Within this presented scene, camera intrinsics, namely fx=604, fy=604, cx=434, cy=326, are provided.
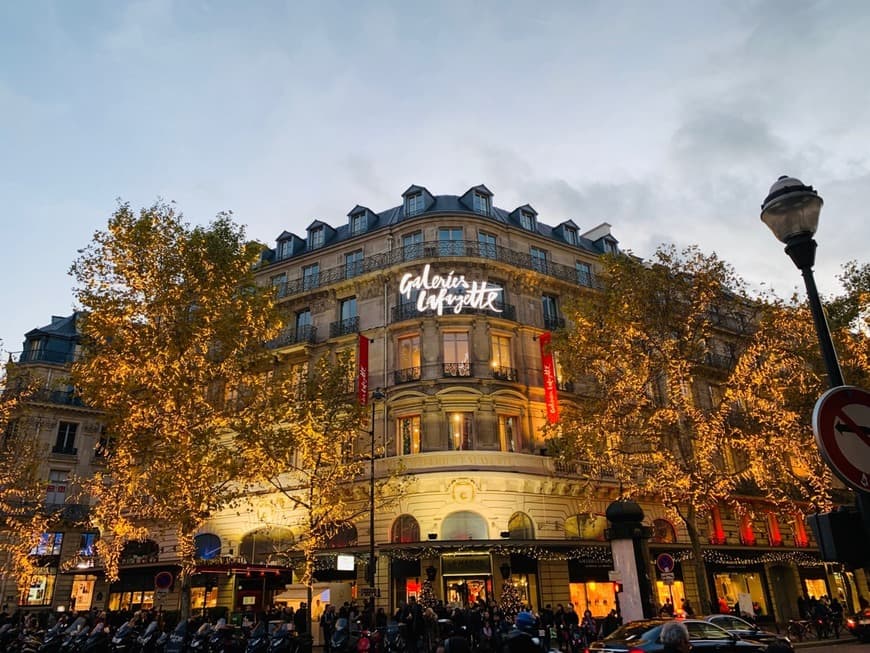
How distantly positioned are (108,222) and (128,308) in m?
3.46

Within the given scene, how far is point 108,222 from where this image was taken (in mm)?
22312

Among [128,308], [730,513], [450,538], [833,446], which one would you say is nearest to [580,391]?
[450,538]

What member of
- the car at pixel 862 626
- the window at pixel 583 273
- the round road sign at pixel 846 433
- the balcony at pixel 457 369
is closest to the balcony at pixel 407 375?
the balcony at pixel 457 369

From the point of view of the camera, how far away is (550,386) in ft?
88.0

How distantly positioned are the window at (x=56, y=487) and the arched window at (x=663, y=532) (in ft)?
117

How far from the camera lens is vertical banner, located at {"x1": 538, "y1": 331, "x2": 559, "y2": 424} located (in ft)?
86.6

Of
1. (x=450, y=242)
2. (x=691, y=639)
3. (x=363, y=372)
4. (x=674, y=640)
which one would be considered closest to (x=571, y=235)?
(x=450, y=242)

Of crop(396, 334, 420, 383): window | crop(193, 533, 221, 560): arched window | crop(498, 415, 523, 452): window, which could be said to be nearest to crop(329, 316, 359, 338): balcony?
crop(396, 334, 420, 383): window

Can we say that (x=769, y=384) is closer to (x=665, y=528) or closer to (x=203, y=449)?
(x=665, y=528)

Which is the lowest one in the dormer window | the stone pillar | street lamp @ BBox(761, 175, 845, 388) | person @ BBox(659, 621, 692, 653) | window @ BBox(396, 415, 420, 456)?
person @ BBox(659, 621, 692, 653)

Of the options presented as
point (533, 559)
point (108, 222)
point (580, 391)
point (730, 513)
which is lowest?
point (533, 559)

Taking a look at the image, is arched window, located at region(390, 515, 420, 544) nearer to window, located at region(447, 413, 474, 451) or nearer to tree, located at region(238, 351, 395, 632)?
tree, located at region(238, 351, 395, 632)

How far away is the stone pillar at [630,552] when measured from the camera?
14.6m

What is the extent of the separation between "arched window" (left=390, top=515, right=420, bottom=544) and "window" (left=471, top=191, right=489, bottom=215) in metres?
16.0
